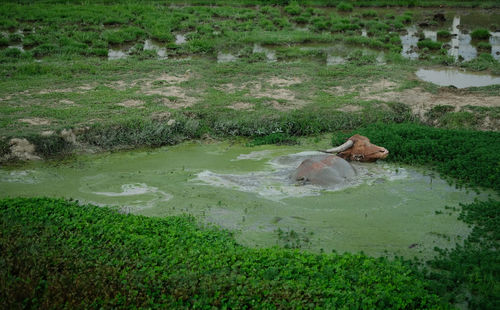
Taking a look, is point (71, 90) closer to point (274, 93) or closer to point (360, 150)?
point (274, 93)

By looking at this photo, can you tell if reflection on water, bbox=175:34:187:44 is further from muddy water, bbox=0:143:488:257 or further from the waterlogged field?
muddy water, bbox=0:143:488:257

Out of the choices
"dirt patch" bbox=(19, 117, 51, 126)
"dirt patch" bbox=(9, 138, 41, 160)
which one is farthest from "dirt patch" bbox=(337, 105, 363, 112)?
"dirt patch" bbox=(9, 138, 41, 160)

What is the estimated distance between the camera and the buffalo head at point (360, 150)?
9.86 m

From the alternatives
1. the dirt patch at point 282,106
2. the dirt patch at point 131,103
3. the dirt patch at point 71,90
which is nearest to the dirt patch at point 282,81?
the dirt patch at point 282,106

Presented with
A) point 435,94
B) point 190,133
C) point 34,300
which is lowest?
point 34,300

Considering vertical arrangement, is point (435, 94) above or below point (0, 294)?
above

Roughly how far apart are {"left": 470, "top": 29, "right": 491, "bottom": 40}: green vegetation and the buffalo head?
41.6 feet

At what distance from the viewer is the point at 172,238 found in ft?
22.5

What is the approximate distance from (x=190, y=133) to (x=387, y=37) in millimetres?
11518

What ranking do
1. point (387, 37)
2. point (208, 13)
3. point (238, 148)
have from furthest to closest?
point (208, 13), point (387, 37), point (238, 148)

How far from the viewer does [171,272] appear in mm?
6082

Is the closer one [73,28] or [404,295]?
[404,295]

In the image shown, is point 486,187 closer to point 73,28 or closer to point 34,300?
point 34,300

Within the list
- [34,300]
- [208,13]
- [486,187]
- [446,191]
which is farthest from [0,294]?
[208,13]
